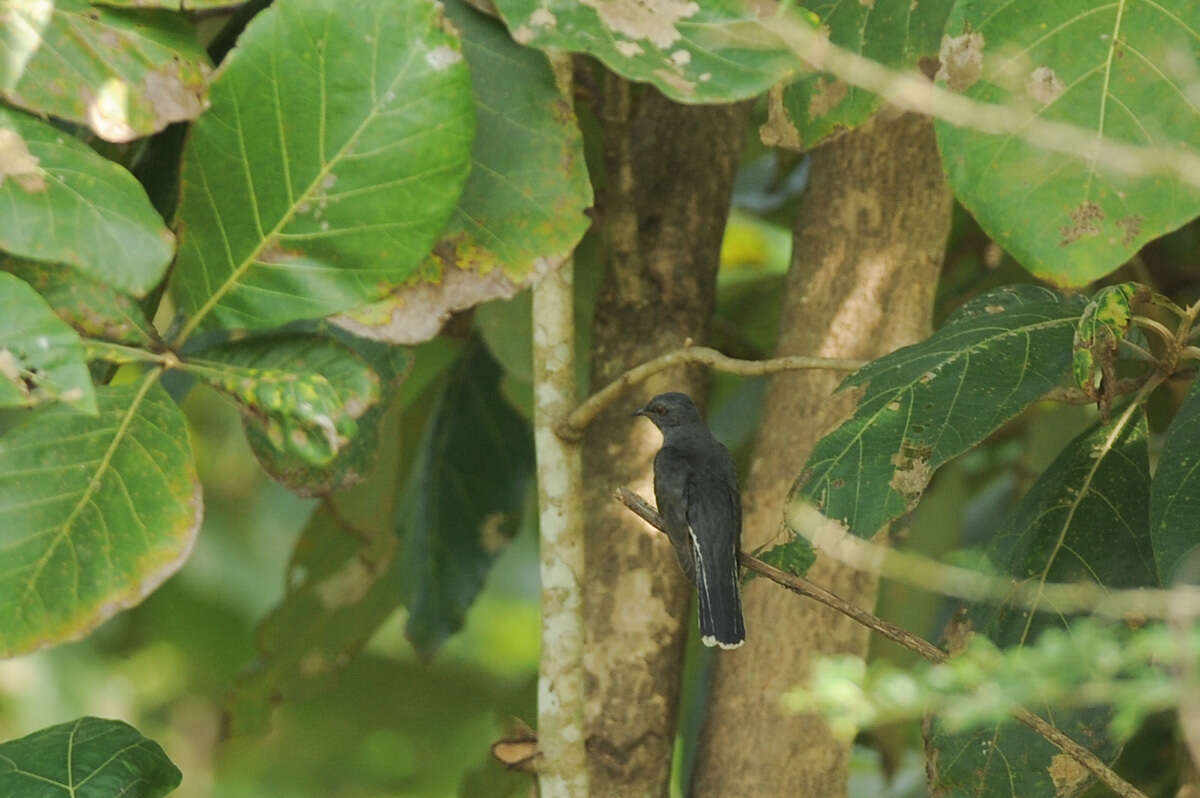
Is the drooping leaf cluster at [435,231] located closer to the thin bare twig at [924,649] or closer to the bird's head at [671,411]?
the thin bare twig at [924,649]

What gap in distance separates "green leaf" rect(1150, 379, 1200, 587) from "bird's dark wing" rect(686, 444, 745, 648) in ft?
1.71

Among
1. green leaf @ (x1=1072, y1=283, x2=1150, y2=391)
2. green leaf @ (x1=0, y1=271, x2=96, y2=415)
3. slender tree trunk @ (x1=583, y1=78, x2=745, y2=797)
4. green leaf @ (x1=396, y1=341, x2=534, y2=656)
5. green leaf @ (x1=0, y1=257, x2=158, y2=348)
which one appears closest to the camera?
green leaf @ (x1=0, y1=271, x2=96, y2=415)

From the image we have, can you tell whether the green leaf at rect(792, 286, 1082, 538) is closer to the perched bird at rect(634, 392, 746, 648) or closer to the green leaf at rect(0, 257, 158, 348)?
the perched bird at rect(634, 392, 746, 648)

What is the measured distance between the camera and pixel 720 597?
1861 mm

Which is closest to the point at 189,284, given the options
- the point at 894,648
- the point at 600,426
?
the point at 600,426

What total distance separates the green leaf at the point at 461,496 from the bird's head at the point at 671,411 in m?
0.67

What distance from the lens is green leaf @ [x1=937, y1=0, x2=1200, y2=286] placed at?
57.2 inches

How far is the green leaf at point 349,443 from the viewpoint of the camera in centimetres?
164

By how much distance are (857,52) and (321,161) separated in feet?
2.29

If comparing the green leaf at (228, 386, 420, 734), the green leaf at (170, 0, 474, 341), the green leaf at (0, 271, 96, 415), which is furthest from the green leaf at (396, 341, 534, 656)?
the green leaf at (0, 271, 96, 415)

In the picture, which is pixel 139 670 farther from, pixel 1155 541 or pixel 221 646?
pixel 1155 541

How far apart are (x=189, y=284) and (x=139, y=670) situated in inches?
112

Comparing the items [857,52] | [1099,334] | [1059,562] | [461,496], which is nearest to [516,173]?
[857,52]

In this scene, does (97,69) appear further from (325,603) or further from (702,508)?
(325,603)
